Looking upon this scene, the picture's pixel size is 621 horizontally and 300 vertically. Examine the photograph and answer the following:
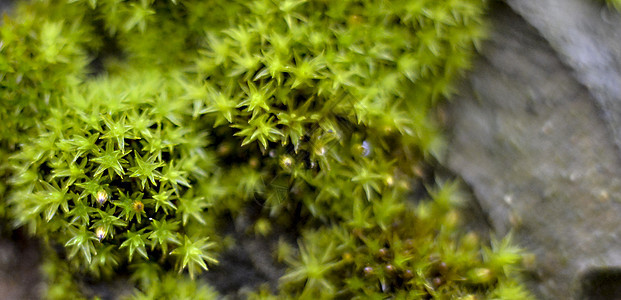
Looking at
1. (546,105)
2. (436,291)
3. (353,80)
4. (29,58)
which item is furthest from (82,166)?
(546,105)

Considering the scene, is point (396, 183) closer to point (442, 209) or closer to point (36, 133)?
point (442, 209)

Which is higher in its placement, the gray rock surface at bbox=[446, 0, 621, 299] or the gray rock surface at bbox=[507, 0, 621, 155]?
the gray rock surface at bbox=[507, 0, 621, 155]

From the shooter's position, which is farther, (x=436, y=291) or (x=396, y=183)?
(x=396, y=183)

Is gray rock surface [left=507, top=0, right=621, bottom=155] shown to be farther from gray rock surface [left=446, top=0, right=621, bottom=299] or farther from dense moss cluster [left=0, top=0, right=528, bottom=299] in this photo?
dense moss cluster [left=0, top=0, right=528, bottom=299]

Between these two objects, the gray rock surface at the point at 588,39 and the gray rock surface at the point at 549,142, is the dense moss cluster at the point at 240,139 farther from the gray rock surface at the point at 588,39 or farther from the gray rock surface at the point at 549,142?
the gray rock surface at the point at 588,39

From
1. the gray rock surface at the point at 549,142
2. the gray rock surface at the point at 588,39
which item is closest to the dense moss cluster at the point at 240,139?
the gray rock surface at the point at 549,142

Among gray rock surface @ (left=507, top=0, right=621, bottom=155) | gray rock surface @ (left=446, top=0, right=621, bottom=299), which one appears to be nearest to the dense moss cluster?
gray rock surface @ (left=446, top=0, right=621, bottom=299)
